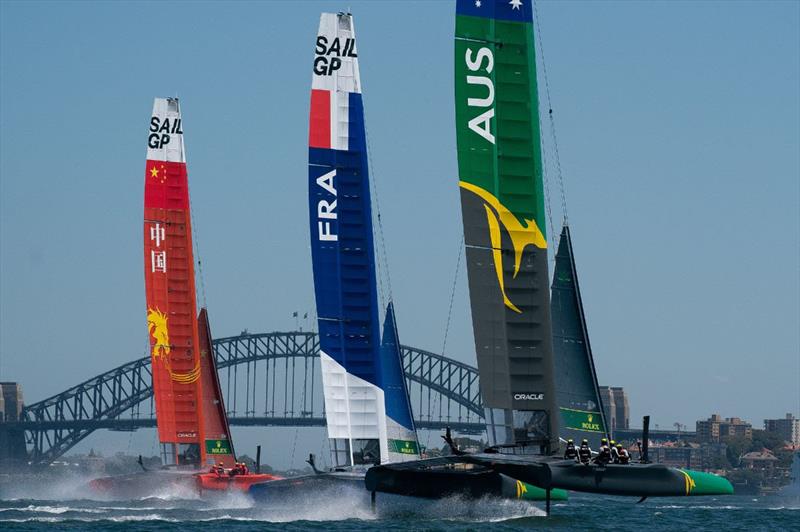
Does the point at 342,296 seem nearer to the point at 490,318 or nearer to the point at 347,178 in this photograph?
the point at 347,178

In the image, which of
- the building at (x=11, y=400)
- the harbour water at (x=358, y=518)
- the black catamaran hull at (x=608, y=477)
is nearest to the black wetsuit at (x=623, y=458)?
the black catamaran hull at (x=608, y=477)

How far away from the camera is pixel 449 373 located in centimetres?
14000

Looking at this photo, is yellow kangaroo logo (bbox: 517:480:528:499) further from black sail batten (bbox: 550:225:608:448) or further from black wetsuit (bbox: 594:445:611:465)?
black sail batten (bbox: 550:225:608:448)

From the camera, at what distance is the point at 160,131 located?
39.9m

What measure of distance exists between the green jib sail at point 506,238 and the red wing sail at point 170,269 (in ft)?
53.8

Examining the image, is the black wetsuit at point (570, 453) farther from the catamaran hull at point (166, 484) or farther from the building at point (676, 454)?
the building at point (676, 454)

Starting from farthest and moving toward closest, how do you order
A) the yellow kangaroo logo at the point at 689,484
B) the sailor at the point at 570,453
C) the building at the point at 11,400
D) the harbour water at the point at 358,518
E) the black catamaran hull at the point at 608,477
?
1. the building at the point at 11,400
2. the harbour water at the point at 358,518
3. the sailor at the point at 570,453
4. the yellow kangaroo logo at the point at 689,484
5. the black catamaran hull at the point at 608,477

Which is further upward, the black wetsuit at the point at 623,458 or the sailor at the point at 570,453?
the sailor at the point at 570,453

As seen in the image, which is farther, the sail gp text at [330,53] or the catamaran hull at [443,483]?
the sail gp text at [330,53]

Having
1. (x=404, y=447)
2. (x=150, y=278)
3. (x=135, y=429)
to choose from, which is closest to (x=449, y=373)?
(x=135, y=429)

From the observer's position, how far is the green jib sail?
24625mm

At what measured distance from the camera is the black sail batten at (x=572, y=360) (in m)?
28.0

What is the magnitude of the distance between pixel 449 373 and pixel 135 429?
42.9m

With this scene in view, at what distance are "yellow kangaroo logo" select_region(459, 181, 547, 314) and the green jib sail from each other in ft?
0.05
